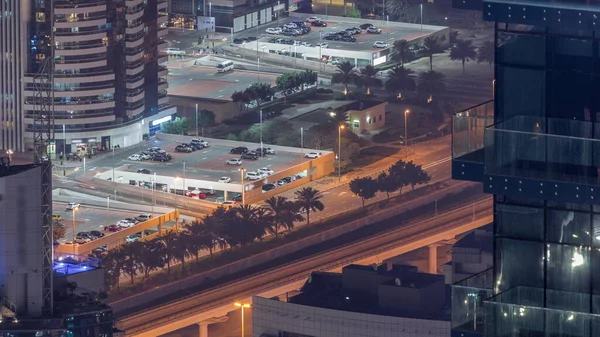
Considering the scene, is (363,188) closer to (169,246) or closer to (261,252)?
(261,252)

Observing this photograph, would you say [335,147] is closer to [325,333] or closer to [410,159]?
[410,159]

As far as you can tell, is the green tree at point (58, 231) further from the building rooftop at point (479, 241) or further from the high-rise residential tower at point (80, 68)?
the building rooftop at point (479, 241)

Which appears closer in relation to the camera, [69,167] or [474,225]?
[474,225]

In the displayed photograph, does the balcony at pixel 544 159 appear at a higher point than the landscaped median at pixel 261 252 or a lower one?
higher

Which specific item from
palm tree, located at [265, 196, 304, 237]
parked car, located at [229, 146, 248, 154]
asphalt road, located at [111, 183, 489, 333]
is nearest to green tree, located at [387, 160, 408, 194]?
asphalt road, located at [111, 183, 489, 333]

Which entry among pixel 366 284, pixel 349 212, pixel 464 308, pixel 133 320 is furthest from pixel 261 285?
pixel 464 308

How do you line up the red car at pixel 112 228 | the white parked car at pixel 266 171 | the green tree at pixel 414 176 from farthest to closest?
the green tree at pixel 414 176
the white parked car at pixel 266 171
the red car at pixel 112 228

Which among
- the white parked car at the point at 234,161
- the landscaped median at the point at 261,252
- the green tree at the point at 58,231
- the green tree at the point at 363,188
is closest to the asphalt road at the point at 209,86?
the white parked car at the point at 234,161

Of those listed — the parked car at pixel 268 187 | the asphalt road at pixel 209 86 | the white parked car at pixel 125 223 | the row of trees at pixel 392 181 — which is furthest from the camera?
the asphalt road at pixel 209 86
